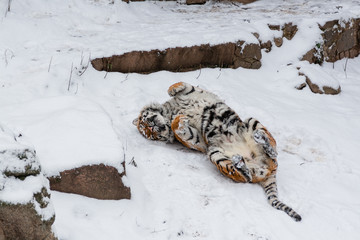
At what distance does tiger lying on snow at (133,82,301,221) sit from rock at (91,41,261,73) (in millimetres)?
1260

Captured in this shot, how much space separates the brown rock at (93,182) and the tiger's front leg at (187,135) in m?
1.40

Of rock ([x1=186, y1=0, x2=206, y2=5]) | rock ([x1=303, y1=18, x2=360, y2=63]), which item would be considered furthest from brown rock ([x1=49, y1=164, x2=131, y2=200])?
rock ([x1=186, y1=0, x2=206, y2=5])

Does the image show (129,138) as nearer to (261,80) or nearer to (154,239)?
(154,239)

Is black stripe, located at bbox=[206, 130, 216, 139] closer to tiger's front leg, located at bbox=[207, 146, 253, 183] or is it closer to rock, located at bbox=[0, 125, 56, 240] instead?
tiger's front leg, located at bbox=[207, 146, 253, 183]

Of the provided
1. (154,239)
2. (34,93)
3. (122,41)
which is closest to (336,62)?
(122,41)

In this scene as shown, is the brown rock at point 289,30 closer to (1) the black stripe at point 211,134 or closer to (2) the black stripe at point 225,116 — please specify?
(2) the black stripe at point 225,116

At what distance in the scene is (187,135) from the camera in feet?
15.5

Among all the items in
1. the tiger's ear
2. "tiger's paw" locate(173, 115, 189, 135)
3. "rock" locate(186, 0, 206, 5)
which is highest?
"rock" locate(186, 0, 206, 5)

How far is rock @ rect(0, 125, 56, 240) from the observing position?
7.14 feet

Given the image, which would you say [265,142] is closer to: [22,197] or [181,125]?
[181,125]

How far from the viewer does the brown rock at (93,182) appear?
3.27 meters

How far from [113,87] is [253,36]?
277 centimetres

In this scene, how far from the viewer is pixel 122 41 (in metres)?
6.64

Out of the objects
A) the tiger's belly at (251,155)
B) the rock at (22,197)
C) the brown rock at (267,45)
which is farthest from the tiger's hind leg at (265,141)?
the brown rock at (267,45)
